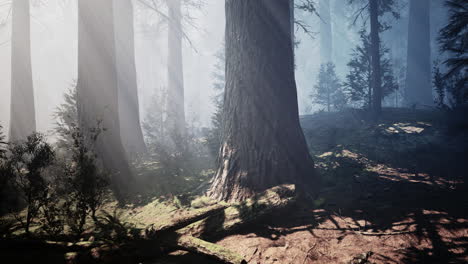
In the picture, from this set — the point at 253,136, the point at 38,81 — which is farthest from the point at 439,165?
the point at 38,81

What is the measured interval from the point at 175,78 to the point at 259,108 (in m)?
12.6

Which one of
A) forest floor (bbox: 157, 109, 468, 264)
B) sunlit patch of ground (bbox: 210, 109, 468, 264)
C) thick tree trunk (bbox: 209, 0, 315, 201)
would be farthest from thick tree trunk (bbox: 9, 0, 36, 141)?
sunlit patch of ground (bbox: 210, 109, 468, 264)

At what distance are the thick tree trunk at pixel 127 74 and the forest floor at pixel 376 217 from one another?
789 centimetres

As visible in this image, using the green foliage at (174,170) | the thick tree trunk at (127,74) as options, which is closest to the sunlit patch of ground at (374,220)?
the green foliage at (174,170)

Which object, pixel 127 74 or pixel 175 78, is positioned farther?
pixel 175 78

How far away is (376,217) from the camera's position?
11.1 feet

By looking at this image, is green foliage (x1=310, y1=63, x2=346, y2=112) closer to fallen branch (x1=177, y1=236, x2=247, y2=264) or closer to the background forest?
the background forest

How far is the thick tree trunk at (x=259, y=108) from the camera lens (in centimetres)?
441

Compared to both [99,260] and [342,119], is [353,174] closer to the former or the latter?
[99,260]

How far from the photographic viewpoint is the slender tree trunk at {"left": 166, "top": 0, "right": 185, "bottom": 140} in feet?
45.5

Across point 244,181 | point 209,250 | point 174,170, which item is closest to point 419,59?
point 244,181

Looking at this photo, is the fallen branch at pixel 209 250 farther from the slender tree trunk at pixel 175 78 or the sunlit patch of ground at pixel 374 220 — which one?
the slender tree trunk at pixel 175 78

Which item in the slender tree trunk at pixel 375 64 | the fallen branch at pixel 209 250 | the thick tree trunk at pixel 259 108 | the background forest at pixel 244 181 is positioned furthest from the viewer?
the slender tree trunk at pixel 375 64

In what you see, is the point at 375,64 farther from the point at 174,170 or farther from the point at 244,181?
the point at 174,170
